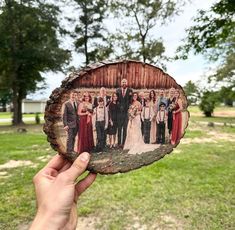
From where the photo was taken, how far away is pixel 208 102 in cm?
2239

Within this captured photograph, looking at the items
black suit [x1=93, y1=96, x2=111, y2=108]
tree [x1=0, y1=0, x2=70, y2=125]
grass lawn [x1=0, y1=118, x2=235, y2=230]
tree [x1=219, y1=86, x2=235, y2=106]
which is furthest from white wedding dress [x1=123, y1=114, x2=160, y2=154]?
tree [x1=219, y1=86, x2=235, y2=106]

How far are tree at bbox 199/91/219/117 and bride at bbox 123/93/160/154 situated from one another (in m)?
19.4

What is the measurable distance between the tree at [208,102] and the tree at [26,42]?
9101mm

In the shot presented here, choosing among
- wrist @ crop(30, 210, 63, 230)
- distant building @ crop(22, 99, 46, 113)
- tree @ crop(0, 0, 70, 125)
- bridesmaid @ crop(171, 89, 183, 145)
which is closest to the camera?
wrist @ crop(30, 210, 63, 230)

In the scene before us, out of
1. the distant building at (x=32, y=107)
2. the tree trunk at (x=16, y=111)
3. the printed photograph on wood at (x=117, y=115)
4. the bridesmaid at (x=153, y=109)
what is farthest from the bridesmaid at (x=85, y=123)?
the distant building at (x=32, y=107)

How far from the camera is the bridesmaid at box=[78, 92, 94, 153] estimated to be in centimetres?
120

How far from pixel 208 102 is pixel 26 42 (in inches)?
494

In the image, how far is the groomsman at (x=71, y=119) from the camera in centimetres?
118

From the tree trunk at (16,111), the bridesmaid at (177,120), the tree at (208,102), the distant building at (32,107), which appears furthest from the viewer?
the distant building at (32,107)

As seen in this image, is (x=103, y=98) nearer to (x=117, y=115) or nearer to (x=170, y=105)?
(x=117, y=115)

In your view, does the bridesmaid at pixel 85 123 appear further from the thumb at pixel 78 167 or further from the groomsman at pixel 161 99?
the groomsman at pixel 161 99

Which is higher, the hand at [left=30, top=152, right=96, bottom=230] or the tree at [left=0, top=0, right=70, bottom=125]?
the tree at [left=0, top=0, right=70, bottom=125]

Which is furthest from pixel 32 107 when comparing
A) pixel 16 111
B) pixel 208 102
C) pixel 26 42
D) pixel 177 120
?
pixel 177 120

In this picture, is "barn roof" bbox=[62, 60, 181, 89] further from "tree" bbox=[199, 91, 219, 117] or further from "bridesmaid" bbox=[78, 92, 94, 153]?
"tree" bbox=[199, 91, 219, 117]
